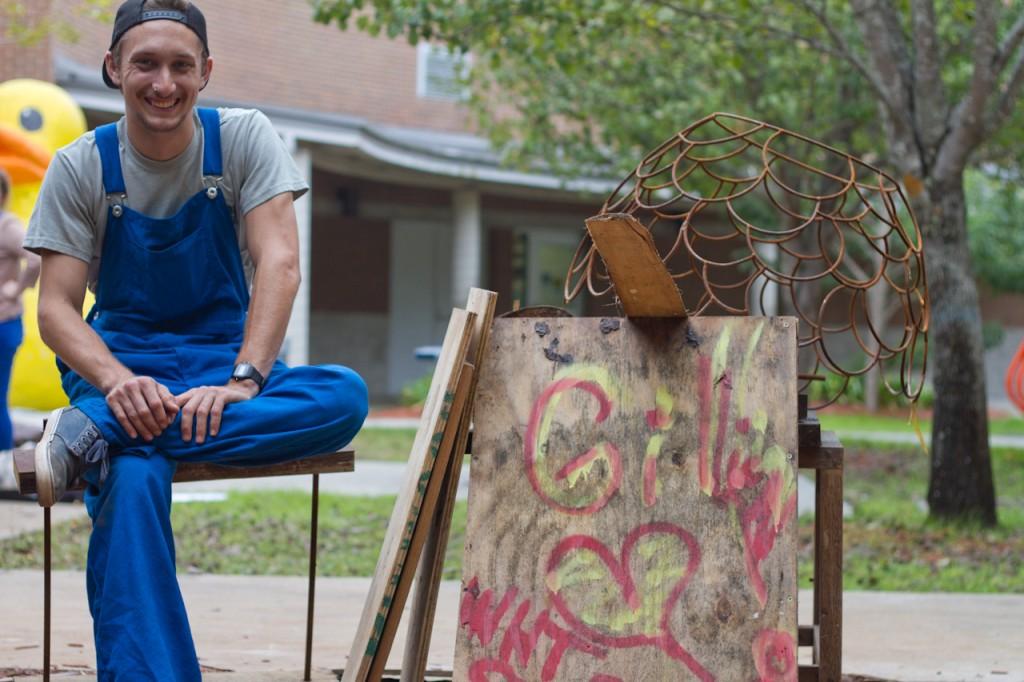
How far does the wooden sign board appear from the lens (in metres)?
3.08

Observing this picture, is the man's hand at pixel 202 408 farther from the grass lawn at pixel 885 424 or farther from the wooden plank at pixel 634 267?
the grass lawn at pixel 885 424

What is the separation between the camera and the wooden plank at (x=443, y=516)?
3.23m

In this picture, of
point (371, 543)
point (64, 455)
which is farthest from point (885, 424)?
point (64, 455)

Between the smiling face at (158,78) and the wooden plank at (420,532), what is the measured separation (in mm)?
1022

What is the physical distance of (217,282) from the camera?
3602 millimetres

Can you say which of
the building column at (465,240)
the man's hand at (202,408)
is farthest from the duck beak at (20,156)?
the building column at (465,240)

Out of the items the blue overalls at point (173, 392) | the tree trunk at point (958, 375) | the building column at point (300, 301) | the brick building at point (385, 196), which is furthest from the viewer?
the brick building at point (385, 196)

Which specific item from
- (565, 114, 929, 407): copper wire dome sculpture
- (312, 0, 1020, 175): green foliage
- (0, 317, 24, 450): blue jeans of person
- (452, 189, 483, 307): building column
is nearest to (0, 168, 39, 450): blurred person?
(0, 317, 24, 450): blue jeans of person

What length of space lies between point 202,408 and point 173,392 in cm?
18

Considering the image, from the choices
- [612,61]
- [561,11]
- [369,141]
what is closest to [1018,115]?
[612,61]

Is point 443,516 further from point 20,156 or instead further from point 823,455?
point 20,156

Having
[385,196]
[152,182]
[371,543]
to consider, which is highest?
[385,196]

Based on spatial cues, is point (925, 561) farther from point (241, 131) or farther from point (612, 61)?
point (612, 61)

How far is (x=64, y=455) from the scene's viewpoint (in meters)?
3.14
